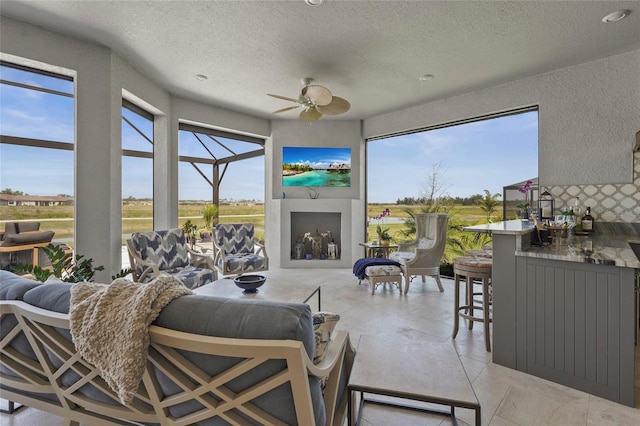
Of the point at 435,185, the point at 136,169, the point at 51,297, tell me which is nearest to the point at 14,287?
the point at 51,297

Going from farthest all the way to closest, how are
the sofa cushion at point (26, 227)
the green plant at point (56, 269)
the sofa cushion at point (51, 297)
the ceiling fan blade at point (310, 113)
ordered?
Answer: the ceiling fan blade at point (310, 113), the sofa cushion at point (26, 227), the green plant at point (56, 269), the sofa cushion at point (51, 297)

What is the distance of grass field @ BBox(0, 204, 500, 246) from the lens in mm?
2910

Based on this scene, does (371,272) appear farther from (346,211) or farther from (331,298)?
(346,211)

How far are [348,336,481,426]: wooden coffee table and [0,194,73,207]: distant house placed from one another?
3332 millimetres

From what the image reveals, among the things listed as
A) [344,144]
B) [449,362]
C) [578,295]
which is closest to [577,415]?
[578,295]

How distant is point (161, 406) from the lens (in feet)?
3.28

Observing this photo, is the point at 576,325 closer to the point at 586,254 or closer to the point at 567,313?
the point at 567,313

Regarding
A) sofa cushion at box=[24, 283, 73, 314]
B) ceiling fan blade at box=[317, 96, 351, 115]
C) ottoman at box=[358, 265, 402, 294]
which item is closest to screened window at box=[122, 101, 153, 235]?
ceiling fan blade at box=[317, 96, 351, 115]

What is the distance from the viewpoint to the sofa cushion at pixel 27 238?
9.02 ft

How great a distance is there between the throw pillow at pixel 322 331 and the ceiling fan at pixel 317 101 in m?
2.52

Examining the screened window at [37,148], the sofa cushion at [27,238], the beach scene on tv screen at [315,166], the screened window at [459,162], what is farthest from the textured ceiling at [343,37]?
the sofa cushion at [27,238]

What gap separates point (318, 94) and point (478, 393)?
2.96m

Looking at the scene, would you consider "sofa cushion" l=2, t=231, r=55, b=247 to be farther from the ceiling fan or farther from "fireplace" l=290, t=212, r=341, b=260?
"fireplace" l=290, t=212, r=341, b=260

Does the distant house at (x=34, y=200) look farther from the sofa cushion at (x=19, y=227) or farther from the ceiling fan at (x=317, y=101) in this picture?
the ceiling fan at (x=317, y=101)
